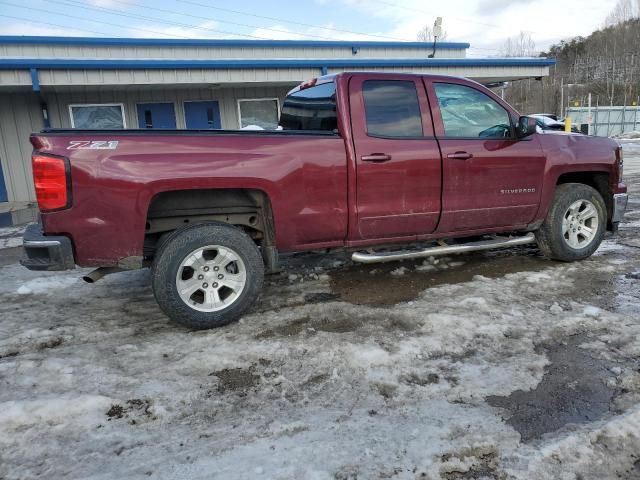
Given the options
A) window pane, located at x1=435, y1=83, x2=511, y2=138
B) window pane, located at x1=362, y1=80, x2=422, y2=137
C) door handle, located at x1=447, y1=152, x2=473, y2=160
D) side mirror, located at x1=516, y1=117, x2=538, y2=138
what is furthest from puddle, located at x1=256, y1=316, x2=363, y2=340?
side mirror, located at x1=516, y1=117, x2=538, y2=138

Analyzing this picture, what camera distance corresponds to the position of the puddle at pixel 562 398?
2453mm

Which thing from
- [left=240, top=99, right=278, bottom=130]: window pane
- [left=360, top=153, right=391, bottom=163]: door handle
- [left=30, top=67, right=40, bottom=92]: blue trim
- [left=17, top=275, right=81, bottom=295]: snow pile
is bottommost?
[left=17, top=275, right=81, bottom=295]: snow pile

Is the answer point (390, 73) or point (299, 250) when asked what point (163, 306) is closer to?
point (299, 250)

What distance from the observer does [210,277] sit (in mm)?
3744

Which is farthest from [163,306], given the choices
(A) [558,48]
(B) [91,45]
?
(A) [558,48]

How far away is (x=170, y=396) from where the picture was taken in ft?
9.13

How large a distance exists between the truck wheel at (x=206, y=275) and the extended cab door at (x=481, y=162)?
1.92 m

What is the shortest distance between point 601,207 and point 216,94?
11.5 metres

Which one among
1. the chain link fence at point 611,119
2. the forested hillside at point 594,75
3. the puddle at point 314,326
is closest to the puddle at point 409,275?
the puddle at point 314,326

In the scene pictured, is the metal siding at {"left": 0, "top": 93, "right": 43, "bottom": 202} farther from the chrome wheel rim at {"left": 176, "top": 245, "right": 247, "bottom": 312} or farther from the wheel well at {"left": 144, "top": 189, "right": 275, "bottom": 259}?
the chrome wheel rim at {"left": 176, "top": 245, "right": 247, "bottom": 312}

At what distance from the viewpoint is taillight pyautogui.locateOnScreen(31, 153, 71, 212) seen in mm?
3275

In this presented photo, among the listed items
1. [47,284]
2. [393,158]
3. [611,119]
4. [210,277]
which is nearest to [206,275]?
[210,277]

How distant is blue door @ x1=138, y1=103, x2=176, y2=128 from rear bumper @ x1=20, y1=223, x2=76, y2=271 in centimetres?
1110

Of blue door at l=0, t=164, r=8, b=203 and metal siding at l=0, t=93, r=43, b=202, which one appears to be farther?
blue door at l=0, t=164, r=8, b=203
